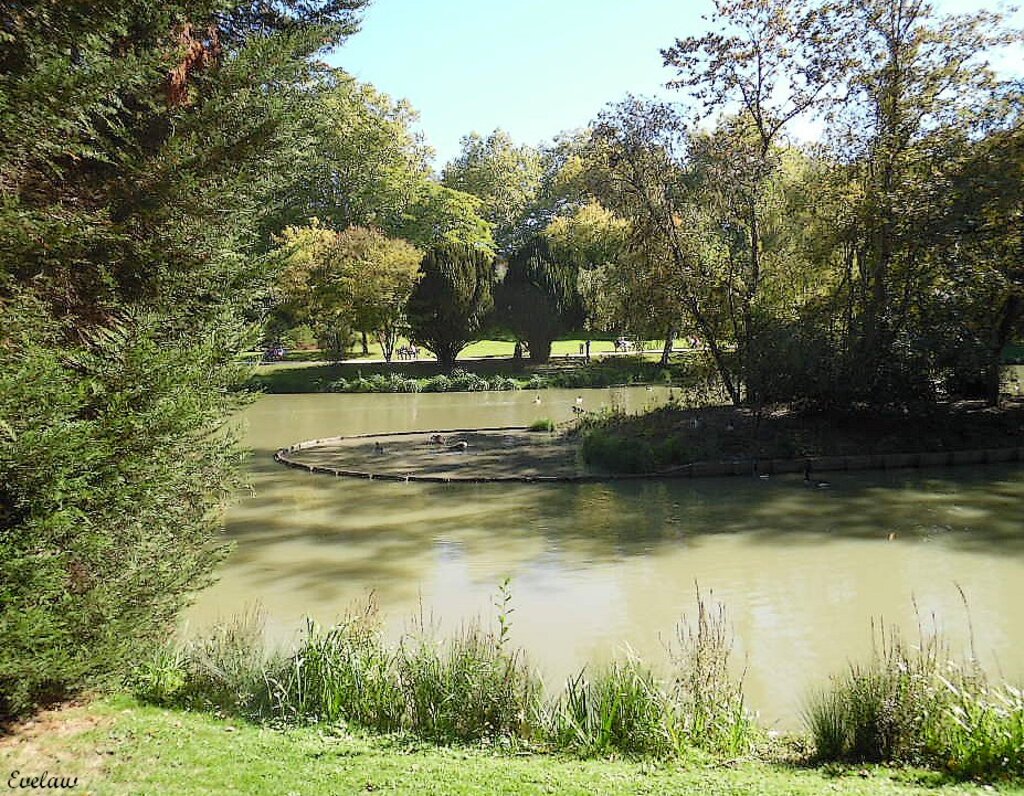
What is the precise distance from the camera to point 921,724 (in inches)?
206

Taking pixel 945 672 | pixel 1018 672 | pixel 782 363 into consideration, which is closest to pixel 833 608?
pixel 1018 672

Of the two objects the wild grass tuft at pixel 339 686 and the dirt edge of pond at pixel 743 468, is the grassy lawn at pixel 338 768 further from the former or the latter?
the dirt edge of pond at pixel 743 468

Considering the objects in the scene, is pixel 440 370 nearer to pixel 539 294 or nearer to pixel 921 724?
pixel 539 294

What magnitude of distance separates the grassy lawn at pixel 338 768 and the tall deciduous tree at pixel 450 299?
122 ft

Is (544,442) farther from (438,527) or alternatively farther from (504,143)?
(504,143)

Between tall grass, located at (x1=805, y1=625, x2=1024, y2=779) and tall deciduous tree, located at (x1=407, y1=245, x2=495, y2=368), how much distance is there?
123 feet

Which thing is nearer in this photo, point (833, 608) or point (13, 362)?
point (13, 362)

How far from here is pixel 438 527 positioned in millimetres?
13125

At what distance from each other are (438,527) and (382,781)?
848 centimetres

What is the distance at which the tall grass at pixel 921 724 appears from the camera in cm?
486

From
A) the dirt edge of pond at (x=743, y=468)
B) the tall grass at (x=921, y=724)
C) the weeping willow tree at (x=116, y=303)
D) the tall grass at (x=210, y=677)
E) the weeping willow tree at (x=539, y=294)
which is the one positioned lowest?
the tall grass at (x=210, y=677)

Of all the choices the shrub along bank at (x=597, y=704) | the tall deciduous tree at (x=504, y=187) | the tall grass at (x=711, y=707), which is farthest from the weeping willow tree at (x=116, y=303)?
the tall deciduous tree at (x=504, y=187)

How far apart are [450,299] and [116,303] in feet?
119

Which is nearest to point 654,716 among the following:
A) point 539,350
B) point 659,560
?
point 659,560
